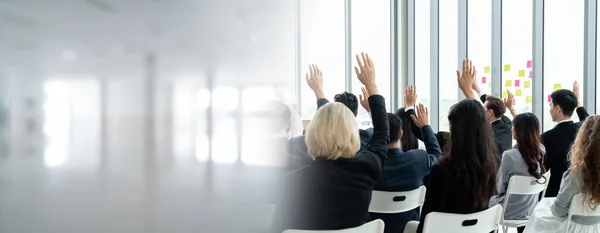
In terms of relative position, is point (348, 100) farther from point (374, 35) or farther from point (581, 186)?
point (374, 35)

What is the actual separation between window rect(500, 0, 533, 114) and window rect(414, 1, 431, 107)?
1.13 meters

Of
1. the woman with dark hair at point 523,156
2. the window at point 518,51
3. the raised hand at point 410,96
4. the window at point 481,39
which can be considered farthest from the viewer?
the window at point 481,39

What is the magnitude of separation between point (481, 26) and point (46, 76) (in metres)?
5.23

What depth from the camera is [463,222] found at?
196 centimetres

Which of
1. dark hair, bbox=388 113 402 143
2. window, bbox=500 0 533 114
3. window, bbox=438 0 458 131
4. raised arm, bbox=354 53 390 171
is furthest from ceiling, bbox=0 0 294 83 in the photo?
window, bbox=438 0 458 131

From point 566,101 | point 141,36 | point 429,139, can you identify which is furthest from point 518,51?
point 141,36

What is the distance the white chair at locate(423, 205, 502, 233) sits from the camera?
6.09 ft

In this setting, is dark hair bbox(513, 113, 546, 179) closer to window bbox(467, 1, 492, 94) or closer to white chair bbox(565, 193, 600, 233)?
white chair bbox(565, 193, 600, 233)

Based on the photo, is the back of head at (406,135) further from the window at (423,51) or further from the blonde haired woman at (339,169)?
the window at (423,51)

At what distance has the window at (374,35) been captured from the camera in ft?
20.0

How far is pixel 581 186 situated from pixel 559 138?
1.02 m

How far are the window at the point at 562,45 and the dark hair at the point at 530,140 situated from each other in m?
1.76

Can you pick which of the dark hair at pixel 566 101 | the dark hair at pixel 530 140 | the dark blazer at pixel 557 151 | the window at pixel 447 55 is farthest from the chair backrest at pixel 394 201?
the window at pixel 447 55

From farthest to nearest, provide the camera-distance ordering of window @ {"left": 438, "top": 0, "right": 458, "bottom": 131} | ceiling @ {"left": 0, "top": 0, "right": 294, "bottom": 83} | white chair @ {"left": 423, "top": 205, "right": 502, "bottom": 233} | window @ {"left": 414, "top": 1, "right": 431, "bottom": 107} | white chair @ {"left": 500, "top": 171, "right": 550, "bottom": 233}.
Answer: window @ {"left": 414, "top": 1, "right": 431, "bottom": 107} < window @ {"left": 438, "top": 0, "right": 458, "bottom": 131} < white chair @ {"left": 500, "top": 171, "right": 550, "bottom": 233} < white chair @ {"left": 423, "top": 205, "right": 502, "bottom": 233} < ceiling @ {"left": 0, "top": 0, "right": 294, "bottom": 83}
